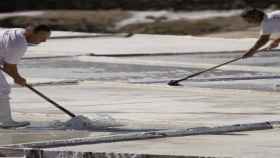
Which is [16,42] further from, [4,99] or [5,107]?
[5,107]

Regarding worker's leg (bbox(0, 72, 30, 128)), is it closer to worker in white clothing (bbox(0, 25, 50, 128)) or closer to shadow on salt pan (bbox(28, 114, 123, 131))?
worker in white clothing (bbox(0, 25, 50, 128))

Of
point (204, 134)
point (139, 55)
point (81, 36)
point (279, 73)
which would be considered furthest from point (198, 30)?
point (204, 134)

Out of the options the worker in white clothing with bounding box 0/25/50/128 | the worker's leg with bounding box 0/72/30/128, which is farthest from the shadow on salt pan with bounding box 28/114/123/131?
the worker in white clothing with bounding box 0/25/50/128

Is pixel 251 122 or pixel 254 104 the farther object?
pixel 254 104

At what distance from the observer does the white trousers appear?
37.2 feet

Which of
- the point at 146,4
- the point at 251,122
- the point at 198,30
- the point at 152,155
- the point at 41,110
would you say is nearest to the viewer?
the point at 152,155

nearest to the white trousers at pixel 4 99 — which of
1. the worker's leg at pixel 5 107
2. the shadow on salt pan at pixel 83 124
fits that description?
the worker's leg at pixel 5 107

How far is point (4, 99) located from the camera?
11406mm

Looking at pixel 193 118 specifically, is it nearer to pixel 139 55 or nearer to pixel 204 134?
pixel 204 134

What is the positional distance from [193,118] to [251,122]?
2.81 ft

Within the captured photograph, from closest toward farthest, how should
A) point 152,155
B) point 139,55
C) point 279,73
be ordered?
point 152,155 → point 279,73 → point 139,55

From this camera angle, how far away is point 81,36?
2702 cm

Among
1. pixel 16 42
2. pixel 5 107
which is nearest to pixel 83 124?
pixel 5 107

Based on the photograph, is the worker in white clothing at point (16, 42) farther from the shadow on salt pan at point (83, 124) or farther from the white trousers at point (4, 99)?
the shadow on salt pan at point (83, 124)
